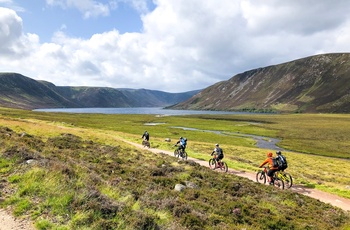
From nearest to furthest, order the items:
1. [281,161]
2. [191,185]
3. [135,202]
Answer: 1. [135,202]
2. [191,185]
3. [281,161]

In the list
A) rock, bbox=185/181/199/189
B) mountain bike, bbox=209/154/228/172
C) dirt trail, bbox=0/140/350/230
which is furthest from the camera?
mountain bike, bbox=209/154/228/172

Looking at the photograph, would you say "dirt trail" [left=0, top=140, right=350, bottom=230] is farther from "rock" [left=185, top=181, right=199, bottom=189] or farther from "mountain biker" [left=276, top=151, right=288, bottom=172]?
"rock" [left=185, top=181, right=199, bottom=189]

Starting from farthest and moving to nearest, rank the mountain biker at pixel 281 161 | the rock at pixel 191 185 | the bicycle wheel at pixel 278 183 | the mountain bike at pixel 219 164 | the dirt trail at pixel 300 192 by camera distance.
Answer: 1. the mountain bike at pixel 219 164
2. the bicycle wheel at pixel 278 183
3. the mountain biker at pixel 281 161
4. the rock at pixel 191 185
5. the dirt trail at pixel 300 192

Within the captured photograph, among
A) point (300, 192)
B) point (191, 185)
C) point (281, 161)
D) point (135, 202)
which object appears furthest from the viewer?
point (281, 161)

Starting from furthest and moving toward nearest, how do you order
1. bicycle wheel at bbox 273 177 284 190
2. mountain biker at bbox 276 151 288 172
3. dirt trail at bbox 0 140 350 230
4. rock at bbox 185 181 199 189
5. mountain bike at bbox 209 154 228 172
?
mountain bike at bbox 209 154 228 172, bicycle wheel at bbox 273 177 284 190, mountain biker at bbox 276 151 288 172, rock at bbox 185 181 199 189, dirt trail at bbox 0 140 350 230

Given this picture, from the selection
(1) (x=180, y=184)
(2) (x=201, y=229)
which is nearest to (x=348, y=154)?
(1) (x=180, y=184)

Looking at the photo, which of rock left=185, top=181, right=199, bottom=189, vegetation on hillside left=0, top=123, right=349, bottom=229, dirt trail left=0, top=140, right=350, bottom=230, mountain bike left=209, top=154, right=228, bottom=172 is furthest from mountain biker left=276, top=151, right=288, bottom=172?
rock left=185, top=181, right=199, bottom=189

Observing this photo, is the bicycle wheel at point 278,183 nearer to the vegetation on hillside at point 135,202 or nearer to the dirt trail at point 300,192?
the dirt trail at point 300,192

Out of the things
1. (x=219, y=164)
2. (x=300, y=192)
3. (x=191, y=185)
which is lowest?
(x=300, y=192)

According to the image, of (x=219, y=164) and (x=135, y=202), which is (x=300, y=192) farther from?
(x=135, y=202)

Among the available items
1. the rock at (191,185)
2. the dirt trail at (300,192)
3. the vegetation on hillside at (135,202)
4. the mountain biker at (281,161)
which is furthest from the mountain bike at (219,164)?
the rock at (191,185)

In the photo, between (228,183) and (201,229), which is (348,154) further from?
(201,229)

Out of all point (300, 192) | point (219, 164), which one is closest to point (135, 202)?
point (300, 192)

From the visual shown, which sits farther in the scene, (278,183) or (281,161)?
(278,183)
